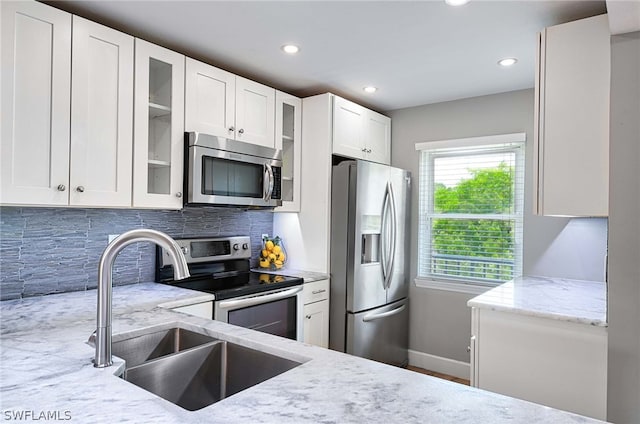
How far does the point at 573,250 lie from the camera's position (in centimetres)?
297

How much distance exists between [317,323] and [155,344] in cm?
164

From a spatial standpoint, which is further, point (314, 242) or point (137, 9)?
point (314, 242)

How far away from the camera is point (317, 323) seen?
3014mm

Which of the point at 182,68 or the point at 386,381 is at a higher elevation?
the point at 182,68

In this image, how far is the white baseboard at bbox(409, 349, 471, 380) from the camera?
3459 millimetres

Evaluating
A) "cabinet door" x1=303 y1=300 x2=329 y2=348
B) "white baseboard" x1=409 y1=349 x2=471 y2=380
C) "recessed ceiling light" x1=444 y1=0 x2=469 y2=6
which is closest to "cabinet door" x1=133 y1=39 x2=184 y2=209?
"cabinet door" x1=303 y1=300 x2=329 y2=348

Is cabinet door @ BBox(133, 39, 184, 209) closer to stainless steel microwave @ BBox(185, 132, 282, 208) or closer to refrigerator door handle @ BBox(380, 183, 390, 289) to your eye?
stainless steel microwave @ BBox(185, 132, 282, 208)

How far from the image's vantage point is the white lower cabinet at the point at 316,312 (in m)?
2.90

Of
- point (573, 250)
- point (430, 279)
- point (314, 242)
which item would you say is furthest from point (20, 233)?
point (573, 250)

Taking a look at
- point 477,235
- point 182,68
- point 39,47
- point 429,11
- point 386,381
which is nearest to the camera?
point 386,381

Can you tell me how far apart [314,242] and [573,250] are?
191 cm

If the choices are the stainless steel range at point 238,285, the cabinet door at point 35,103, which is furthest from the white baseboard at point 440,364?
the cabinet door at point 35,103

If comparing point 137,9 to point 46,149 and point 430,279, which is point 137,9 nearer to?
point 46,149

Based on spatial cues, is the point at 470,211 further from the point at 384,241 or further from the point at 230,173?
the point at 230,173
